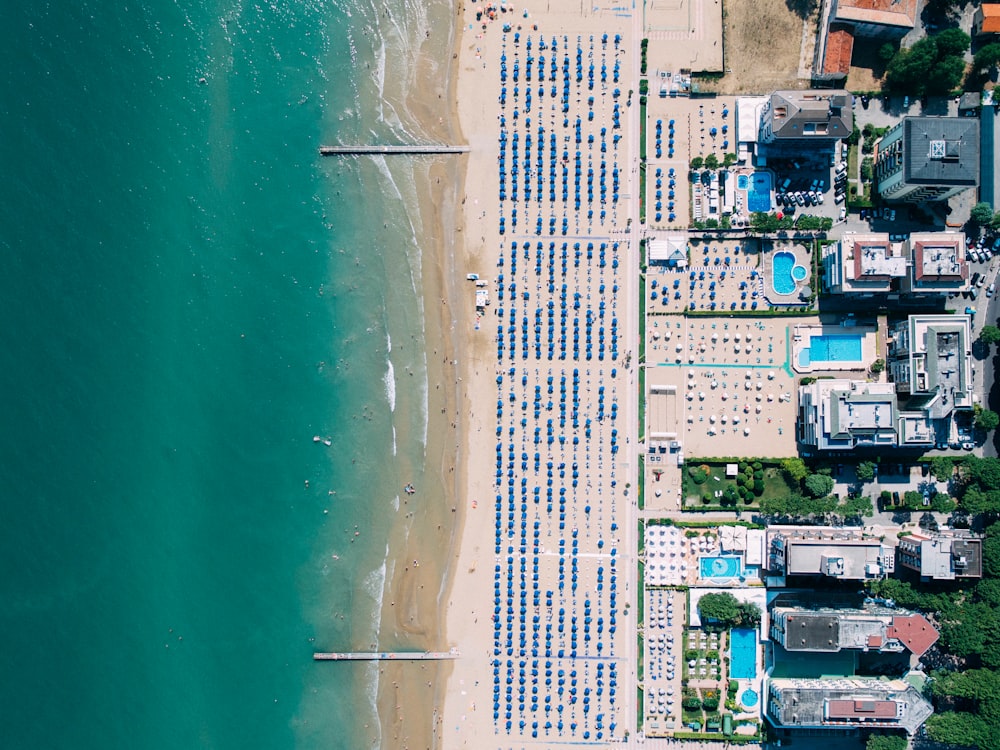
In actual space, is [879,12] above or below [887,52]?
above

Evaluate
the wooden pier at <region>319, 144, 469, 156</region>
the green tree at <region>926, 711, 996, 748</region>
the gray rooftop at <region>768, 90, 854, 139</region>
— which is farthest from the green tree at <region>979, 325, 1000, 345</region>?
the wooden pier at <region>319, 144, 469, 156</region>

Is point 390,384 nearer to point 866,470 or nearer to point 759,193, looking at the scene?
point 759,193

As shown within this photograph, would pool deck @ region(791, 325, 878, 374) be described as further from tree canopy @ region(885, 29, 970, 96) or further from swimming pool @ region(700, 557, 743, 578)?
tree canopy @ region(885, 29, 970, 96)

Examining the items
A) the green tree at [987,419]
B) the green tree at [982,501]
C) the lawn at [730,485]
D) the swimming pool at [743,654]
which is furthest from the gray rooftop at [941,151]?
the swimming pool at [743,654]

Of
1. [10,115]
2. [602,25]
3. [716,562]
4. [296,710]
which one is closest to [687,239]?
[602,25]

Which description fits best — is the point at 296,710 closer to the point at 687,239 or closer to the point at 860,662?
the point at 860,662

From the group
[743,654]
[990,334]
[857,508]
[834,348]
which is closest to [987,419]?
[990,334]
